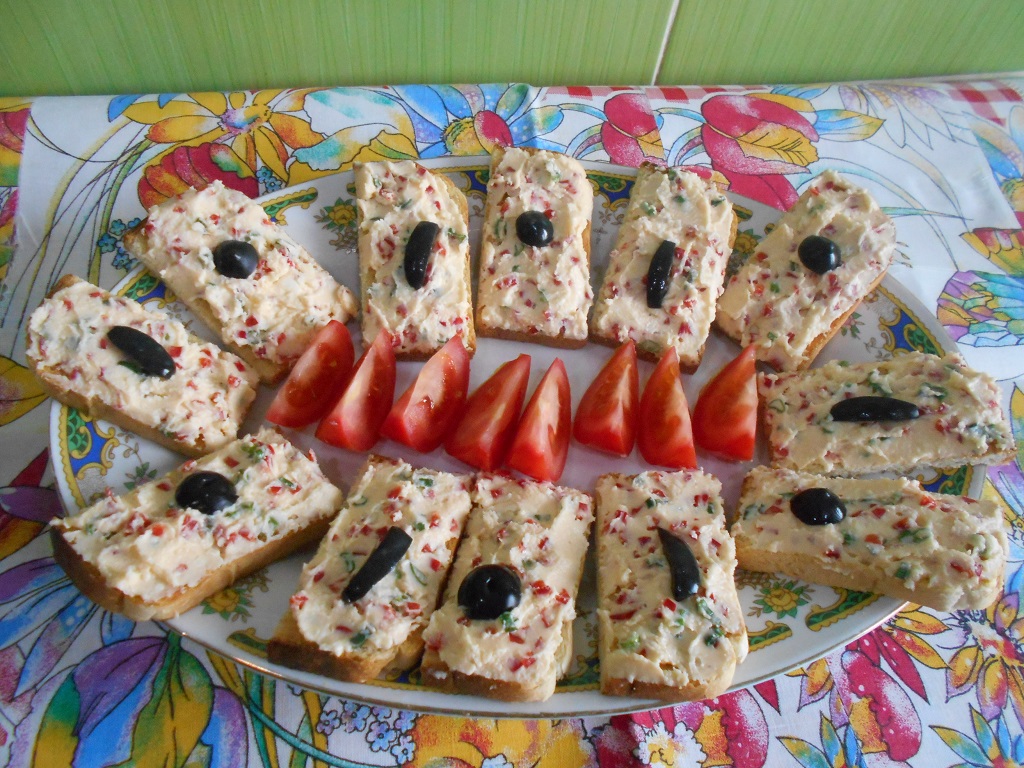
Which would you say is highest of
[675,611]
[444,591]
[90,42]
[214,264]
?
[90,42]

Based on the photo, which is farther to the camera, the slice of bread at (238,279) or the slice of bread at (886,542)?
the slice of bread at (238,279)

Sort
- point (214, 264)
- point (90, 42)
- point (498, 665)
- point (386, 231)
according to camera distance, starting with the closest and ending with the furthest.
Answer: point (498, 665), point (214, 264), point (386, 231), point (90, 42)

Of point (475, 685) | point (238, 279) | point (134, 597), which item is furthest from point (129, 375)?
point (475, 685)

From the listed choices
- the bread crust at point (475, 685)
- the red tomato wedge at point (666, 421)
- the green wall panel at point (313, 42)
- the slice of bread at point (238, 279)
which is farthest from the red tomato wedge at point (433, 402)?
the green wall panel at point (313, 42)

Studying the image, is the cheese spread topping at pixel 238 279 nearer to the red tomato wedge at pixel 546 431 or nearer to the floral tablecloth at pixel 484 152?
the floral tablecloth at pixel 484 152

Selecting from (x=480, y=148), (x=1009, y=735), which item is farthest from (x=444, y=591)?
(x=480, y=148)

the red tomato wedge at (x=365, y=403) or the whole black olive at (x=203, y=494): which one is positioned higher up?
the whole black olive at (x=203, y=494)

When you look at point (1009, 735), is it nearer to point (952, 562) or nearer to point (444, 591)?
point (952, 562)
